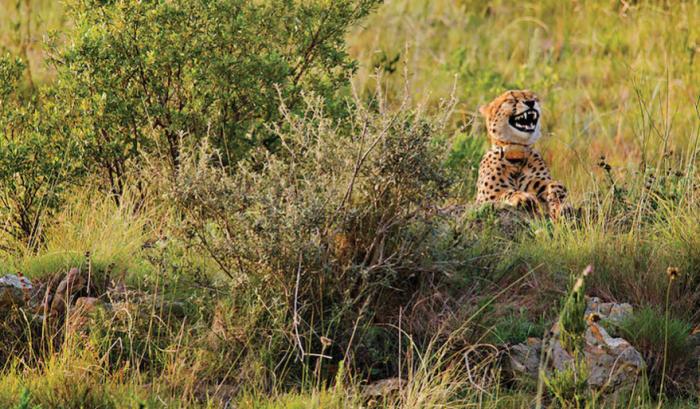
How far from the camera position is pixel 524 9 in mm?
11461

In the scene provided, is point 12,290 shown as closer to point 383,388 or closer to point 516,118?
point 383,388

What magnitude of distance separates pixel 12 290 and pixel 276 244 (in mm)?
1160

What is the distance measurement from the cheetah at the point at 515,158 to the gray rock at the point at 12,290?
245 centimetres

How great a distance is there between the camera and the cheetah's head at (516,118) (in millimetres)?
6191

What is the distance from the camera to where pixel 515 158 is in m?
6.30

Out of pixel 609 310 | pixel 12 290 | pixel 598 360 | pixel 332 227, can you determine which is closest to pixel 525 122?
pixel 609 310

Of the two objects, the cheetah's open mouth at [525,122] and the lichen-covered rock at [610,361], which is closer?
the lichen-covered rock at [610,361]

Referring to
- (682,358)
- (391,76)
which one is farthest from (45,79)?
(682,358)

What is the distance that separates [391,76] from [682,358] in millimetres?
4723

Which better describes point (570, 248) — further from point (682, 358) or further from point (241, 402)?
point (241, 402)

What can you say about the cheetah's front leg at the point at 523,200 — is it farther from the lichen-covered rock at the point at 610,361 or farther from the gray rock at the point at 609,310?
the lichen-covered rock at the point at 610,361

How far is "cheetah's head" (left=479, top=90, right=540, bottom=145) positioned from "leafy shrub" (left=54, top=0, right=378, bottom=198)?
828mm

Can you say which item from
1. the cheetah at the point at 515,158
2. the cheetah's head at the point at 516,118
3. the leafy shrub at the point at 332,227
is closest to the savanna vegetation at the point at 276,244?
the leafy shrub at the point at 332,227

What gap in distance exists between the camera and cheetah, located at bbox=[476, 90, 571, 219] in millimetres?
6199
